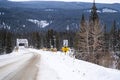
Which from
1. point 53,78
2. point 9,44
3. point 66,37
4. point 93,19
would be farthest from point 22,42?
point 53,78

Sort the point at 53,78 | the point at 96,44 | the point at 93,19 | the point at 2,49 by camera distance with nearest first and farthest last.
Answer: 1. the point at 53,78
2. the point at 96,44
3. the point at 93,19
4. the point at 2,49

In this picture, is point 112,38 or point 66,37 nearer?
point 112,38

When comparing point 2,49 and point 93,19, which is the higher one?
point 93,19

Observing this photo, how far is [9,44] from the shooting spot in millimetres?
149250

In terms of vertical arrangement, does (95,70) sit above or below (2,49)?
above

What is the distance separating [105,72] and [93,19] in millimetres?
56002

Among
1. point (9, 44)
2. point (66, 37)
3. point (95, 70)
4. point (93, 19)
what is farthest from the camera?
point (66, 37)

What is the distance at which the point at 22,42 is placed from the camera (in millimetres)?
190500

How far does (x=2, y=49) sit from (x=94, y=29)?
9699cm

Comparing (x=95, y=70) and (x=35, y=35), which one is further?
(x=35, y=35)

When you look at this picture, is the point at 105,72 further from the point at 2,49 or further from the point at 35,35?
the point at 35,35

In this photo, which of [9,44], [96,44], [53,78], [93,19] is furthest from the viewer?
[9,44]

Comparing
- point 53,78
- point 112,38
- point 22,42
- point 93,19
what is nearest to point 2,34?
point 22,42

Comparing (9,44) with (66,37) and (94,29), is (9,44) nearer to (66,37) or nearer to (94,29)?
(66,37)
